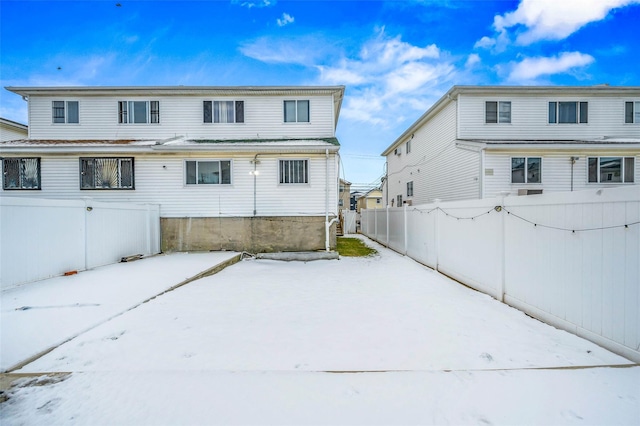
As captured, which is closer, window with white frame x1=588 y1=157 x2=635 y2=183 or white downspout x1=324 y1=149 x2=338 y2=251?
white downspout x1=324 y1=149 x2=338 y2=251

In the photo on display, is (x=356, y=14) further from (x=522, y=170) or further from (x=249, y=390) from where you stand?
(x=249, y=390)

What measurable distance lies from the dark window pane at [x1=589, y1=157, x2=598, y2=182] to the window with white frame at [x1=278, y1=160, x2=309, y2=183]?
43.8 ft

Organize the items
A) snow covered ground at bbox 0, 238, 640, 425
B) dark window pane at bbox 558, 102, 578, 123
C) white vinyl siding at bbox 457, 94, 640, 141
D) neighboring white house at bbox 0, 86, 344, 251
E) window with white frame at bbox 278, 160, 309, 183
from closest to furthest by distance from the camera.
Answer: snow covered ground at bbox 0, 238, 640, 425 → neighboring white house at bbox 0, 86, 344, 251 → window with white frame at bbox 278, 160, 309, 183 → white vinyl siding at bbox 457, 94, 640, 141 → dark window pane at bbox 558, 102, 578, 123

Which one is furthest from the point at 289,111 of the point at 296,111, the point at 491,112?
the point at 491,112

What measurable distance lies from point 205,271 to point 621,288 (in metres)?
7.65

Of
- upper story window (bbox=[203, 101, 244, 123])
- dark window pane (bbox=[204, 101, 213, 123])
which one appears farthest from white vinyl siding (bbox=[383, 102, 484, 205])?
dark window pane (bbox=[204, 101, 213, 123])

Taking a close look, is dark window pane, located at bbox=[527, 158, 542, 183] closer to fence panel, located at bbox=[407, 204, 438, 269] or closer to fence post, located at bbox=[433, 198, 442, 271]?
fence panel, located at bbox=[407, 204, 438, 269]

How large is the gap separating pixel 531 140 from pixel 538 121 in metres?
1.63

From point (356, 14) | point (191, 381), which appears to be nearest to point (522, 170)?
point (356, 14)

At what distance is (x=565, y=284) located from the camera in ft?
12.0

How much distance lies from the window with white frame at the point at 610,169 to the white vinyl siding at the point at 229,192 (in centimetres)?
1235

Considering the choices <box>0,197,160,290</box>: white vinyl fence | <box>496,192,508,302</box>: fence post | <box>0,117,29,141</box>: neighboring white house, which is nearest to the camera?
<box>496,192,508,302</box>: fence post

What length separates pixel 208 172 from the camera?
10.9 m

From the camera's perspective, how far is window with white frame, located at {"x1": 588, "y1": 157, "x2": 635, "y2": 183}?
40.4 ft
